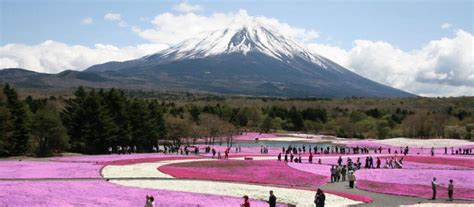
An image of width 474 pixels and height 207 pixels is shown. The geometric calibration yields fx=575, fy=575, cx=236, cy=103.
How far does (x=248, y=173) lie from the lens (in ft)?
187

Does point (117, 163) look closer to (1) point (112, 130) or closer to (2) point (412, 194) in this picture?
(1) point (112, 130)

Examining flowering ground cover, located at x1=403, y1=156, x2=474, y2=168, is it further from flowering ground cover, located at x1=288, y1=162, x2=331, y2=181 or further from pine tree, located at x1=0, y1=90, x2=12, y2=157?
pine tree, located at x1=0, y1=90, x2=12, y2=157

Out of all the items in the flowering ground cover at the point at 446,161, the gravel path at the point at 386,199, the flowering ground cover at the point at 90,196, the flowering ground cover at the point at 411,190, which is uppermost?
the flowering ground cover at the point at 446,161

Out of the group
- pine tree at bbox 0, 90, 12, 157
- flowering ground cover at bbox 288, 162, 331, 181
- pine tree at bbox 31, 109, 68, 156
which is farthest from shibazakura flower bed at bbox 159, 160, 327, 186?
pine tree at bbox 0, 90, 12, 157

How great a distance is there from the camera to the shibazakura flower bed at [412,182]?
1886 inches

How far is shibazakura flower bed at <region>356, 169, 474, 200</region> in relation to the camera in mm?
47900

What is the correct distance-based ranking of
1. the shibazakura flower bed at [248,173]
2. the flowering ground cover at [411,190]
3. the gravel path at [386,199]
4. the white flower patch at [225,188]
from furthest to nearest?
the shibazakura flower bed at [248,173]
the flowering ground cover at [411,190]
the gravel path at [386,199]
the white flower patch at [225,188]

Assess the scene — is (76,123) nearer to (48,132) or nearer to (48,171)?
(48,132)

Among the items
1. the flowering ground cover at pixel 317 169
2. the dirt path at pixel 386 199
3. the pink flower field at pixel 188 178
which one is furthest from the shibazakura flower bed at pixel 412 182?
the flowering ground cover at pixel 317 169

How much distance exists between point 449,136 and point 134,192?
403 feet

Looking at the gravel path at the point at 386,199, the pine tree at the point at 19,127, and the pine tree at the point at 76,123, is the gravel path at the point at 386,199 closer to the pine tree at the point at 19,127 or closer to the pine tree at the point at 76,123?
the pine tree at the point at 19,127

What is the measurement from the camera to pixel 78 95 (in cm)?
9494

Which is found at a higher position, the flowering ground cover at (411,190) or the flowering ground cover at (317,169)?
the flowering ground cover at (317,169)

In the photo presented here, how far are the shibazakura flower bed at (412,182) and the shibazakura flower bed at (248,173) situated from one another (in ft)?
15.5
